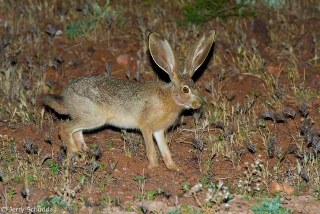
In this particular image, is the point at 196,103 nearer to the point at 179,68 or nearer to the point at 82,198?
the point at 179,68

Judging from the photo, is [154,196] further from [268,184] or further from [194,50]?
[194,50]

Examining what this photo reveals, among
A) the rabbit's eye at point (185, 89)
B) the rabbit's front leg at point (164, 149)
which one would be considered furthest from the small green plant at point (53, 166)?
the rabbit's eye at point (185, 89)

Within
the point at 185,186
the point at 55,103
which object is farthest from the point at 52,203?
the point at 55,103

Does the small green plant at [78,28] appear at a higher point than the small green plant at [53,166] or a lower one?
higher

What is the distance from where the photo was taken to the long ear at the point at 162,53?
22.3ft

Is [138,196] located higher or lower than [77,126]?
lower

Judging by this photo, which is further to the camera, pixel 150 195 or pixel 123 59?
pixel 123 59

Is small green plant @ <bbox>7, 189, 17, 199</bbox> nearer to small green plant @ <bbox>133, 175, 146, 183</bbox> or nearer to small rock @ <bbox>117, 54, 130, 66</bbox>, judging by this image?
small green plant @ <bbox>133, 175, 146, 183</bbox>

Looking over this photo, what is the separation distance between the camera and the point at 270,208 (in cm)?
541

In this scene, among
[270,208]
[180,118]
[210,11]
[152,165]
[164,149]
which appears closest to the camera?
[270,208]

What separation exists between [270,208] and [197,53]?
2358 millimetres

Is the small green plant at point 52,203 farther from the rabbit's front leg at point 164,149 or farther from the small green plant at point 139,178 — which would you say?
the rabbit's front leg at point 164,149

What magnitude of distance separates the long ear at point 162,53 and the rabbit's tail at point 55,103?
127 cm

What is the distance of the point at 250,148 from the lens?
21.6 feet
